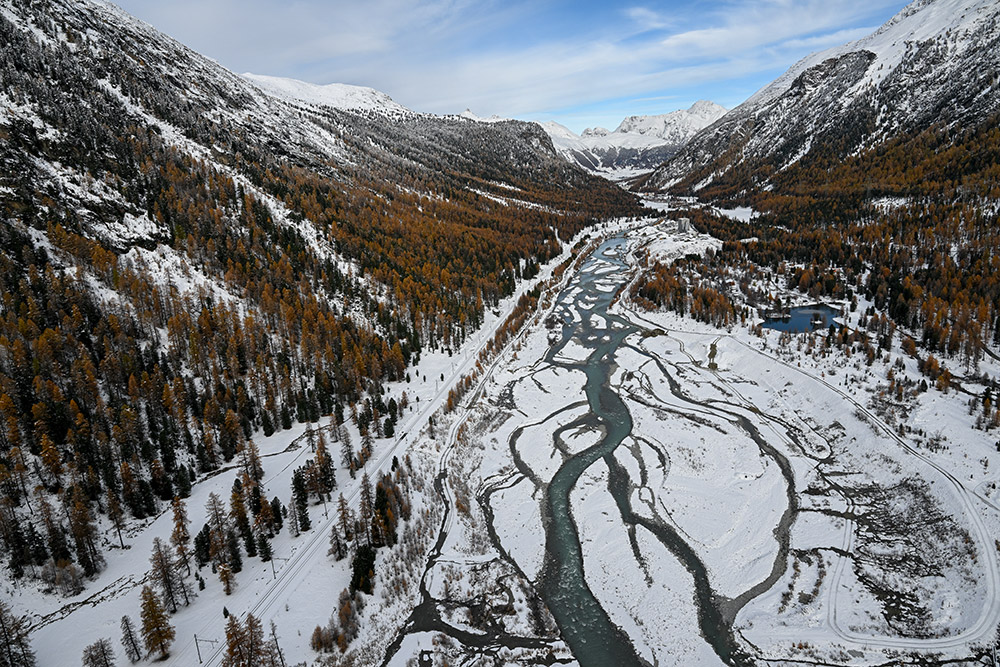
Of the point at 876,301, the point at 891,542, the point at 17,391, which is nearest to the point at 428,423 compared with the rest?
the point at 17,391

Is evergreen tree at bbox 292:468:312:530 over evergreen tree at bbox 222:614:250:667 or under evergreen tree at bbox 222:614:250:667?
over

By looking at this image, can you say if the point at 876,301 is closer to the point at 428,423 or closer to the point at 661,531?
the point at 661,531

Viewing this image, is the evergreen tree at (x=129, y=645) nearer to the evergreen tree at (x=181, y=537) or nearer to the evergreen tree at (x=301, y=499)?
the evergreen tree at (x=181, y=537)

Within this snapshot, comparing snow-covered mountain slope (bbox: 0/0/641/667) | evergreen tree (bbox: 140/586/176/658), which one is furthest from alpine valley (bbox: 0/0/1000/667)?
snow-covered mountain slope (bbox: 0/0/641/667)

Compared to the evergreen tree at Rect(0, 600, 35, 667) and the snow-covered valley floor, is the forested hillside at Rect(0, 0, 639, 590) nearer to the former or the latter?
the evergreen tree at Rect(0, 600, 35, 667)

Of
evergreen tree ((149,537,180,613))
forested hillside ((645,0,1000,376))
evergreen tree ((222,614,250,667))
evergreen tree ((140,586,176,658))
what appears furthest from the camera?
forested hillside ((645,0,1000,376))

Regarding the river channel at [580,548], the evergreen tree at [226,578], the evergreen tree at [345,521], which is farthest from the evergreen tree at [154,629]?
the river channel at [580,548]
